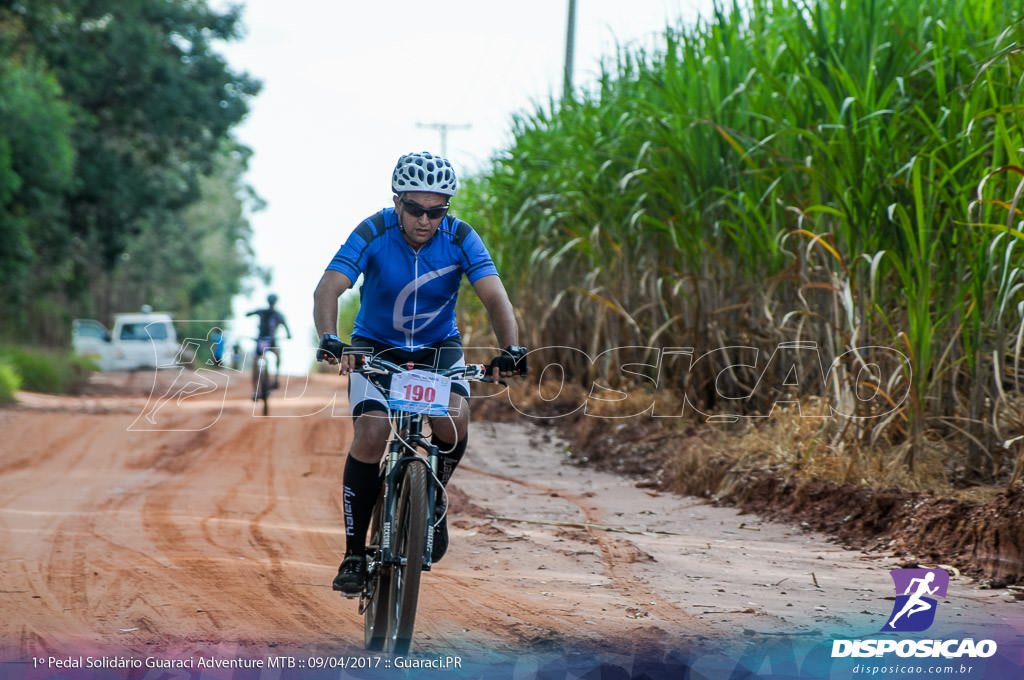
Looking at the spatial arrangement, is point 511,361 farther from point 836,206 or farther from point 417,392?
point 836,206

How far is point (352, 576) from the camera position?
15.6 feet

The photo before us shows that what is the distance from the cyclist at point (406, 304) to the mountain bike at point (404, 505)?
0.38ft

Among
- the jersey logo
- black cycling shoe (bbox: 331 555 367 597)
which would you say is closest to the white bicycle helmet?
the jersey logo

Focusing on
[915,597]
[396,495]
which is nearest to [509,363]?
[396,495]

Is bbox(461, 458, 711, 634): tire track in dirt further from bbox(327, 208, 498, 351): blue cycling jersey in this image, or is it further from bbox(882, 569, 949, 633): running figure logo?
bbox(327, 208, 498, 351): blue cycling jersey

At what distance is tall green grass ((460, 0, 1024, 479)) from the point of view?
22.1 ft

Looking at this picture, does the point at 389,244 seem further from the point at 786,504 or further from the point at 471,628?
the point at 786,504

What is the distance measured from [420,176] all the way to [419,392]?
0.94 metres

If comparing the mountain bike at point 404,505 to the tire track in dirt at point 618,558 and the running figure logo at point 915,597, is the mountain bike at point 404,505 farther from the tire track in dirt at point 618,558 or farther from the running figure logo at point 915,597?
the running figure logo at point 915,597

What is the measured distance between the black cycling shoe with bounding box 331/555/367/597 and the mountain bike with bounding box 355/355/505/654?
0.03m

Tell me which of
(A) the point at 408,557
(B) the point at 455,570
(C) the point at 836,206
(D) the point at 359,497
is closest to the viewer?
(A) the point at 408,557

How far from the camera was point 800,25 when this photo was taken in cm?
821

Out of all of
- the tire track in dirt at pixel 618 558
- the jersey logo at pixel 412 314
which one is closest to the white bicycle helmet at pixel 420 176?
the jersey logo at pixel 412 314

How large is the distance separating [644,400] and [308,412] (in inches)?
303
